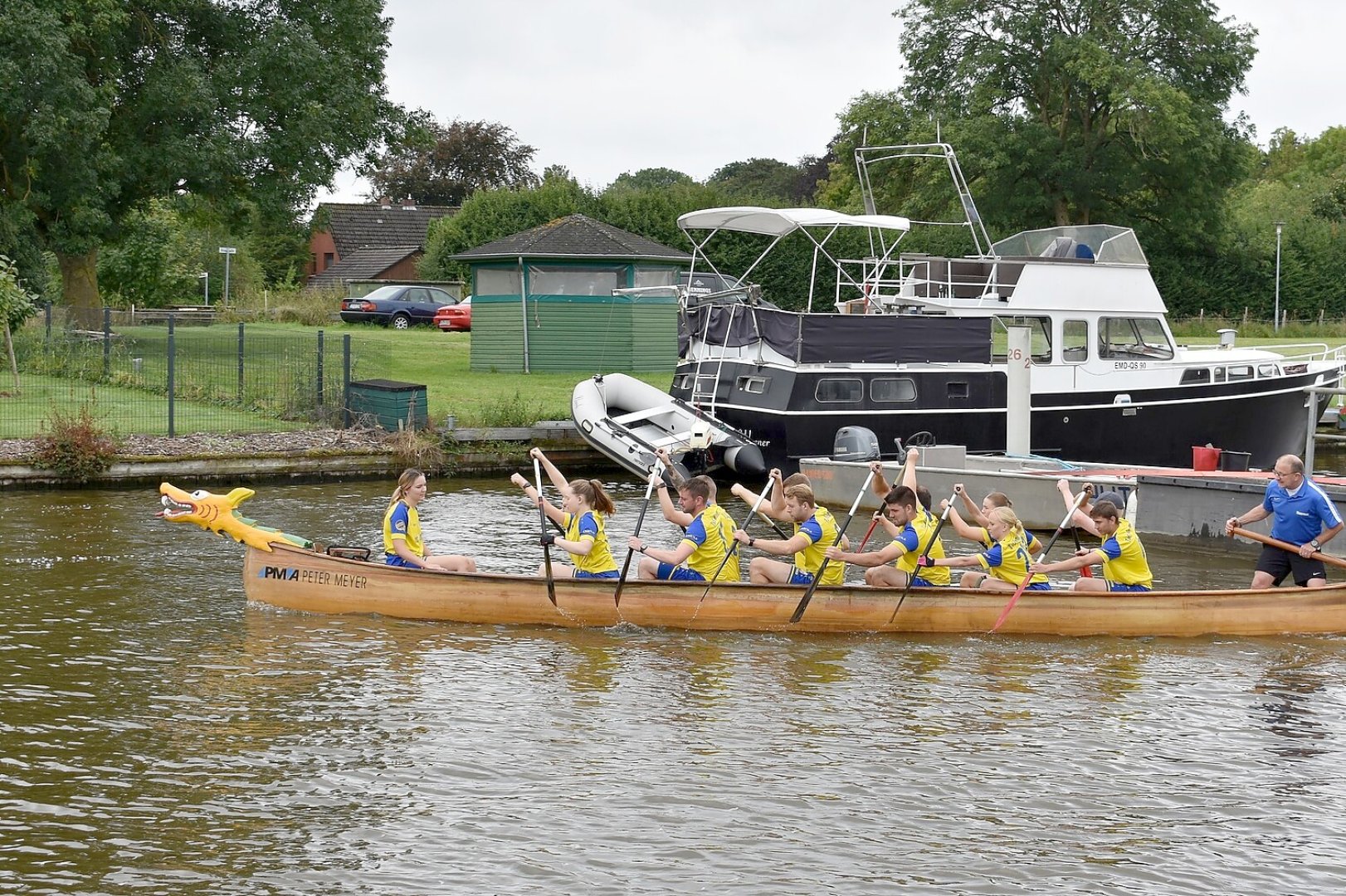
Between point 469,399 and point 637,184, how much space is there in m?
84.0

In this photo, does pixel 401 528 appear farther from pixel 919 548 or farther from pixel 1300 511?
pixel 1300 511

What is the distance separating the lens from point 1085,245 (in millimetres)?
22781

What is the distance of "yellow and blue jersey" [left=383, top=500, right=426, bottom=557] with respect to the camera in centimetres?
1308

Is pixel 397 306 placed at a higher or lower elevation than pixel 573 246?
lower

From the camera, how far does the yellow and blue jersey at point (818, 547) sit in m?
13.0

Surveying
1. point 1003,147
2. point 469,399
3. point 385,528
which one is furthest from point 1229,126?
point 385,528

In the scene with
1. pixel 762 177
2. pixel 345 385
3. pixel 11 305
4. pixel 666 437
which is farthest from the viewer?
pixel 762 177

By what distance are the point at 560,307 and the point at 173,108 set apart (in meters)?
8.64

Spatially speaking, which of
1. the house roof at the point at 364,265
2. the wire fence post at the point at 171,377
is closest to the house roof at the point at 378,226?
the house roof at the point at 364,265

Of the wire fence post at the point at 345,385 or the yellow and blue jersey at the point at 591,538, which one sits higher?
the wire fence post at the point at 345,385

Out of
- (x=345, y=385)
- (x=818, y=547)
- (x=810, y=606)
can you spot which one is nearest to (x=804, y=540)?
(x=818, y=547)

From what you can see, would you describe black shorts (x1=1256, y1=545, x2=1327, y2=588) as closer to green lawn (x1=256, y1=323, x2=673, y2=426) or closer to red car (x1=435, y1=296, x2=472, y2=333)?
green lawn (x1=256, y1=323, x2=673, y2=426)

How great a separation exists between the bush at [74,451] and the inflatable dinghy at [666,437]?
678 cm

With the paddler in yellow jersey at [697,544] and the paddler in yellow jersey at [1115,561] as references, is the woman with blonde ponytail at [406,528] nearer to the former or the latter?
the paddler in yellow jersey at [697,544]
